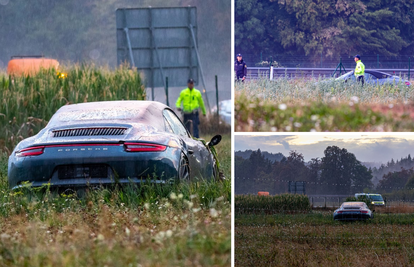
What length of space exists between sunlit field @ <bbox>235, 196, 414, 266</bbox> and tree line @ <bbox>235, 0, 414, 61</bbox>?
1407 mm

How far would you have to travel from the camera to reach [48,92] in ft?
34.2

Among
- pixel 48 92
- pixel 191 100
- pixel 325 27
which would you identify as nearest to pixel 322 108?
pixel 325 27

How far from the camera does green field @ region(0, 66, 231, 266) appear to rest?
371 cm

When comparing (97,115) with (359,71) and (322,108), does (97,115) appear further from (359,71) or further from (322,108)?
(359,71)

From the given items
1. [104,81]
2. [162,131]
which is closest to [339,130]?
[162,131]

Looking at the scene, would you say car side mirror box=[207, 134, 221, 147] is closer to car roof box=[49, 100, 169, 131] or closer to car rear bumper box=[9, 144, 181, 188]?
car roof box=[49, 100, 169, 131]

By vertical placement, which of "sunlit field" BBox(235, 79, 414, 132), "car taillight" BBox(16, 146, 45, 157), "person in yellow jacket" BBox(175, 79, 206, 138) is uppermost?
"sunlit field" BBox(235, 79, 414, 132)

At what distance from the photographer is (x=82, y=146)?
5.02 metres

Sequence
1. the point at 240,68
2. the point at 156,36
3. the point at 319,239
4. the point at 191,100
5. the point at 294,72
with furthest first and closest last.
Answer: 1. the point at 156,36
2. the point at 191,100
3. the point at 319,239
4. the point at 294,72
5. the point at 240,68

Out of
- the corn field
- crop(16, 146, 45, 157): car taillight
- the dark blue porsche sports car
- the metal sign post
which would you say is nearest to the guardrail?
the dark blue porsche sports car

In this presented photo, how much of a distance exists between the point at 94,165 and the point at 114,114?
2.17 feet

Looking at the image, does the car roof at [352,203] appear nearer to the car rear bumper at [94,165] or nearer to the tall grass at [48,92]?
the car rear bumper at [94,165]

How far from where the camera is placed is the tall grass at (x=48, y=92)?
1002 centimetres

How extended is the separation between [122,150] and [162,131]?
51 cm
